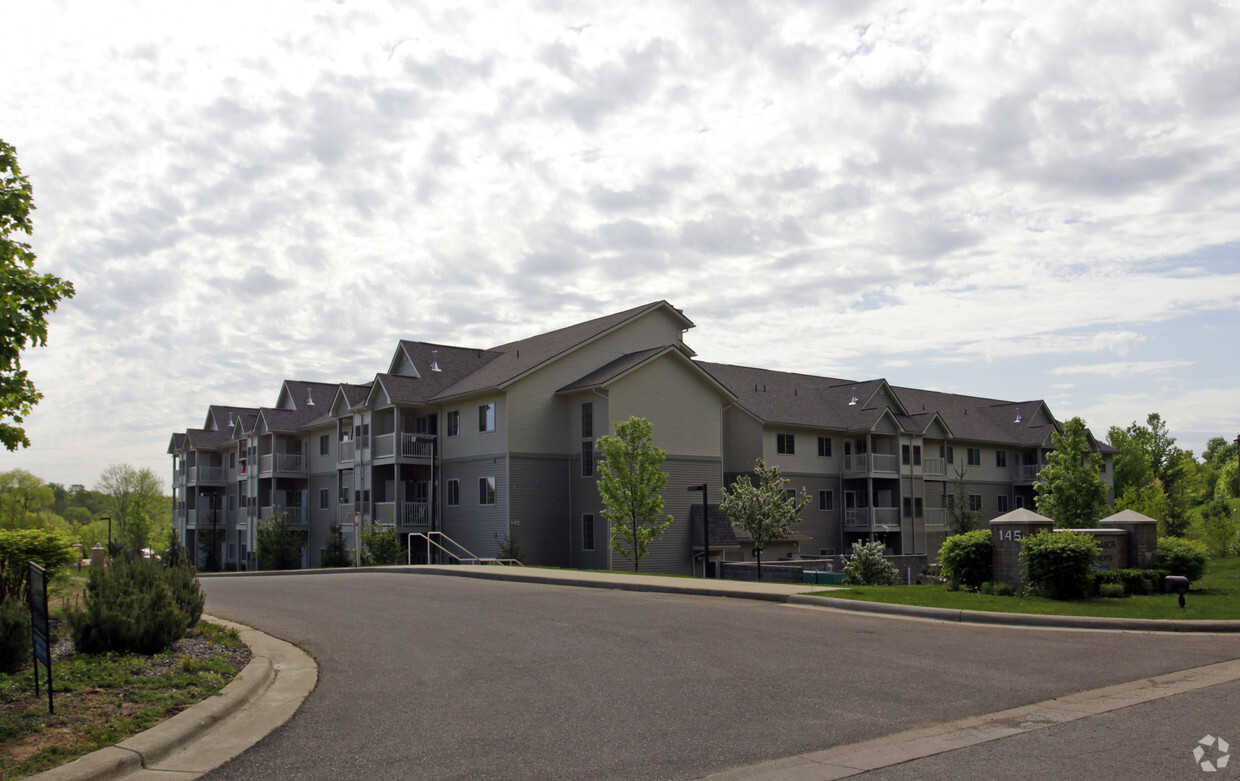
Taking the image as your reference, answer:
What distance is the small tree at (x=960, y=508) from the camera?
4759 cm

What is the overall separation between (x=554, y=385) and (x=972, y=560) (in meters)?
23.6

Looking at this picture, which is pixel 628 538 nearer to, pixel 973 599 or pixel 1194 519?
pixel 973 599

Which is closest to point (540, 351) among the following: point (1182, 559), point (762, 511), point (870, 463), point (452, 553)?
point (452, 553)

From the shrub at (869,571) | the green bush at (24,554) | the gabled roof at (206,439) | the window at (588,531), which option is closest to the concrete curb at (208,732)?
the green bush at (24,554)

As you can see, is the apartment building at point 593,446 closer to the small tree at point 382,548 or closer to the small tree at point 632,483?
the small tree at point 382,548

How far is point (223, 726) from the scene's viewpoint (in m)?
7.99

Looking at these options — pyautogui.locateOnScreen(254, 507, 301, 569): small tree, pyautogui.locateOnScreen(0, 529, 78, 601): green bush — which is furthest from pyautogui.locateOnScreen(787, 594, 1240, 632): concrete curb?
pyautogui.locateOnScreen(254, 507, 301, 569): small tree

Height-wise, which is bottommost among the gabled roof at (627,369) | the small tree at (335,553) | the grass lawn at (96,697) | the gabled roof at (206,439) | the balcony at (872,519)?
the small tree at (335,553)

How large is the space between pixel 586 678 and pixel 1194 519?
57278 millimetres

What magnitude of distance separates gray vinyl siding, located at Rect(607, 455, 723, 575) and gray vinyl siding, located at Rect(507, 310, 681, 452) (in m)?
5.19

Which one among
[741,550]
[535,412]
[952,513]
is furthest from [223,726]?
[952,513]

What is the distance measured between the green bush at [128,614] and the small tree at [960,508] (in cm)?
4007

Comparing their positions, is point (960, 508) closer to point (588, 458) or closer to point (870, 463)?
point (870, 463)

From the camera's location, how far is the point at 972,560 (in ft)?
64.4
